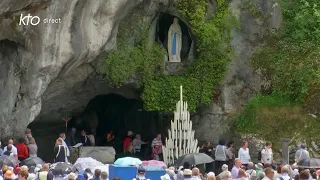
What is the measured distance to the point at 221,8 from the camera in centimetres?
3409

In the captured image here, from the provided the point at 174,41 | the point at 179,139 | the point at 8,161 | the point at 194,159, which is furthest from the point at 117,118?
the point at 8,161

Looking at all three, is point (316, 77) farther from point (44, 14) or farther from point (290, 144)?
point (44, 14)


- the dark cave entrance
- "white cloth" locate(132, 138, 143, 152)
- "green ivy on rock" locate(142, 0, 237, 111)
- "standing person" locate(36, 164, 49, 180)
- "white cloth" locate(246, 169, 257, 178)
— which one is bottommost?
"white cloth" locate(246, 169, 257, 178)

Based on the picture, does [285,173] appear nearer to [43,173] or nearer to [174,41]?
[43,173]

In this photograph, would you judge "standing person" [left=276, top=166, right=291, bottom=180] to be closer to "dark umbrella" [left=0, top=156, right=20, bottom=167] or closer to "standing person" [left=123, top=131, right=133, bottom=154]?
"dark umbrella" [left=0, top=156, right=20, bottom=167]

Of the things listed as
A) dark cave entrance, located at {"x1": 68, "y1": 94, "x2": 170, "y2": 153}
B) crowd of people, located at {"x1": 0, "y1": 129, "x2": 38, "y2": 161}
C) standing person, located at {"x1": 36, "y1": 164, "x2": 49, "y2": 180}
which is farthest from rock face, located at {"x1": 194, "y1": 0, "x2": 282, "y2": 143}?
standing person, located at {"x1": 36, "y1": 164, "x2": 49, "y2": 180}

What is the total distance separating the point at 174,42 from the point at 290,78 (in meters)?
4.16

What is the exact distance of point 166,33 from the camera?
35250 millimetres

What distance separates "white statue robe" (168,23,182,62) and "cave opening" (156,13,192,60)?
292mm

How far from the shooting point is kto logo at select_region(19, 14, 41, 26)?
28172 millimetres

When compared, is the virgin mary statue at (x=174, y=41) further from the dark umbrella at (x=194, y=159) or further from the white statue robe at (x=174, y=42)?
the dark umbrella at (x=194, y=159)

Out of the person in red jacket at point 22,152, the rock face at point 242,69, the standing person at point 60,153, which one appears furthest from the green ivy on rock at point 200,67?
A: the person in red jacket at point 22,152

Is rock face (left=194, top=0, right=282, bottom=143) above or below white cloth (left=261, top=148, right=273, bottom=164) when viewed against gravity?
above

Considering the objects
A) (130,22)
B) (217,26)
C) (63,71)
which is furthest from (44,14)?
(217,26)
